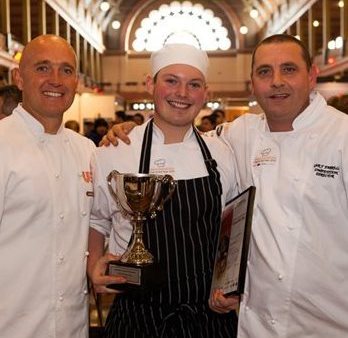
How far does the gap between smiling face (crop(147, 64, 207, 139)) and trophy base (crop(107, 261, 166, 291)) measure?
665 mm

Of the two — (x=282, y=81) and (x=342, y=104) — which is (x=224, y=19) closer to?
(x=342, y=104)

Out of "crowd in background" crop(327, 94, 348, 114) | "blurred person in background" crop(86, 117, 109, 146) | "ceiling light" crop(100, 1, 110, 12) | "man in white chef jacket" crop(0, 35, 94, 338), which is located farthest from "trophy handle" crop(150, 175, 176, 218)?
"ceiling light" crop(100, 1, 110, 12)

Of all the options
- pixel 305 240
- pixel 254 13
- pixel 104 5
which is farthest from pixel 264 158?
pixel 254 13

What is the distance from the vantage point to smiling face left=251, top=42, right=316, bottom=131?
7.59 feet

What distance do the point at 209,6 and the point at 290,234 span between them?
25986 mm

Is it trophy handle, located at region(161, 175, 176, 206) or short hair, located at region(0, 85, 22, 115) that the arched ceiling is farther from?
trophy handle, located at region(161, 175, 176, 206)

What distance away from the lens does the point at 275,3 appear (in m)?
25.0

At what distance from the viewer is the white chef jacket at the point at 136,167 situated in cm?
250

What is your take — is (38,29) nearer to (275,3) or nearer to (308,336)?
(275,3)

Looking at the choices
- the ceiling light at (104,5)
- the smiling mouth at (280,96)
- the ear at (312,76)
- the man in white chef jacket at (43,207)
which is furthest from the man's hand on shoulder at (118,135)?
the ceiling light at (104,5)

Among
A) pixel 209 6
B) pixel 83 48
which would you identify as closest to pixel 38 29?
pixel 83 48

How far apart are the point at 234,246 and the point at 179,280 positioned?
14.4 inches

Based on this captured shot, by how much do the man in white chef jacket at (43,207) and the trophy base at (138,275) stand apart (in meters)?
0.23

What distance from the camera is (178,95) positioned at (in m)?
2.45
